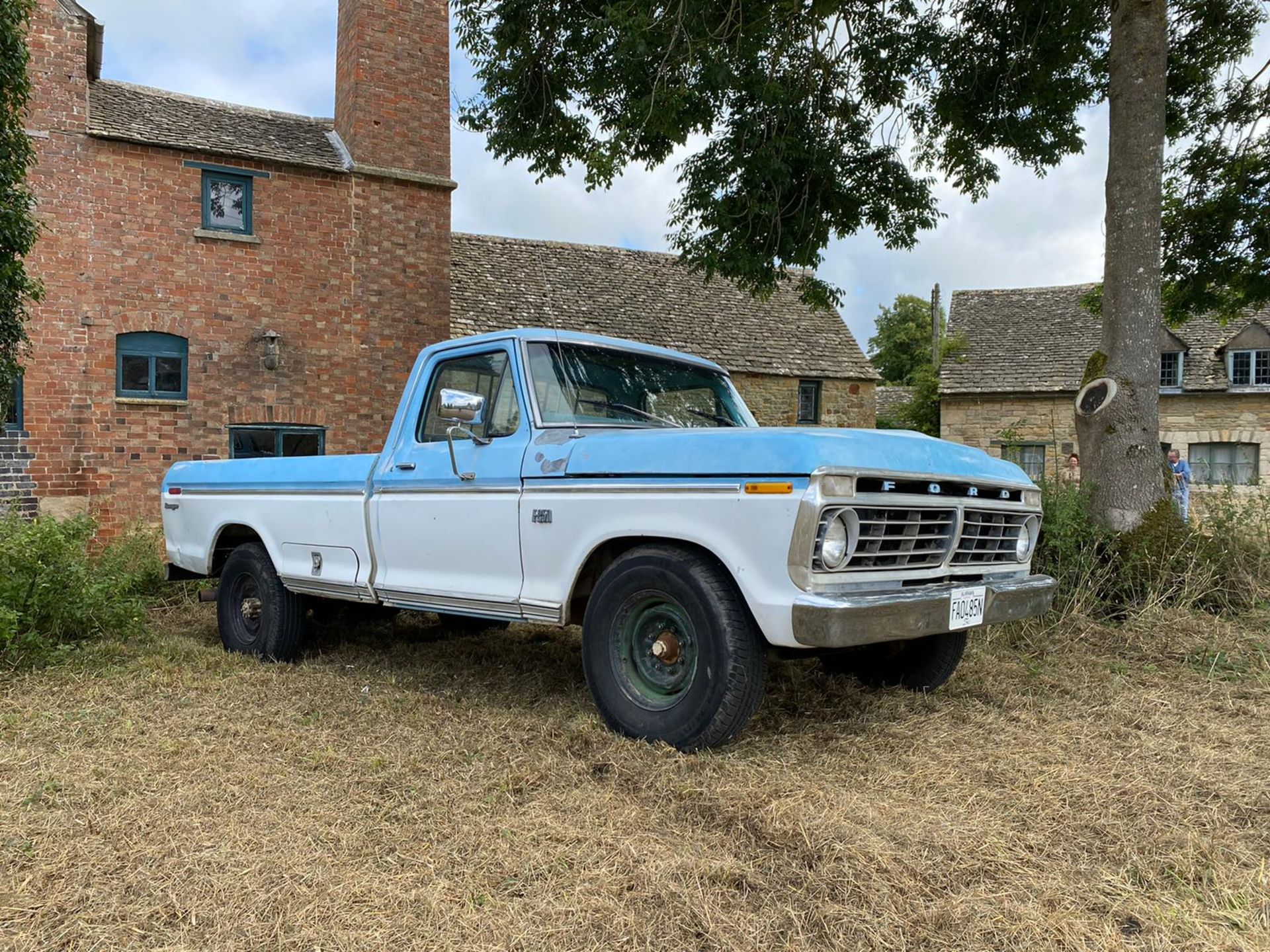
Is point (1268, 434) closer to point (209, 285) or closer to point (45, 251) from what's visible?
point (209, 285)

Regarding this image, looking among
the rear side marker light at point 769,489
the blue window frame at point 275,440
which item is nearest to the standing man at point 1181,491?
the rear side marker light at point 769,489

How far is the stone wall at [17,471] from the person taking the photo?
11109 mm

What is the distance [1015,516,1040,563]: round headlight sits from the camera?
4.48m

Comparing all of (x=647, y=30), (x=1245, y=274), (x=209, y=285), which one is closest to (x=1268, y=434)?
(x=1245, y=274)

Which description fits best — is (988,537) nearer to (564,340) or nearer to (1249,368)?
(564,340)

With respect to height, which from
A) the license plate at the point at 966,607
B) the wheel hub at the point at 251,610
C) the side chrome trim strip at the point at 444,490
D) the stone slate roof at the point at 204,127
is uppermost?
the stone slate roof at the point at 204,127

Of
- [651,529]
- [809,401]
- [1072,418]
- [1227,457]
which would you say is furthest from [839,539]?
[1227,457]

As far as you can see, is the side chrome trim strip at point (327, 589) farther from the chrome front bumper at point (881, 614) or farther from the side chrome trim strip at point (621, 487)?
the chrome front bumper at point (881, 614)

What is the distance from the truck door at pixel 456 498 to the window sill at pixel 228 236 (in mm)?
8859

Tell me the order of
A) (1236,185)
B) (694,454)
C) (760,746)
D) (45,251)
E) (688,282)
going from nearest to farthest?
(694,454) → (760,746) → (1236,185) → (45,251) → (688,282)

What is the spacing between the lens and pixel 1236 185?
980 centimetres

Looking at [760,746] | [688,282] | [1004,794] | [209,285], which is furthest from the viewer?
[688,282]

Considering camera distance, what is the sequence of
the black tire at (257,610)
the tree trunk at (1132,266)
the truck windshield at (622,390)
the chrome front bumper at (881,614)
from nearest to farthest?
the chrome front bumper at (881,614) → the truck windshield at (622,390) → the black tire at (257,610) → the tree trunk at (1132,266)

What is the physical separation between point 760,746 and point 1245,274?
10.1 meters
